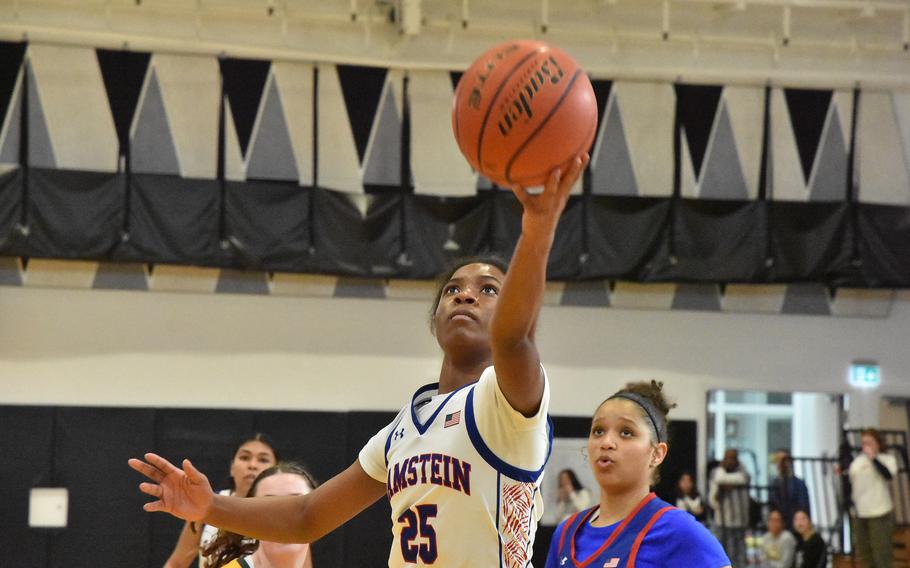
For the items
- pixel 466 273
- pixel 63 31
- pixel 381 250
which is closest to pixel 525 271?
pixel 466 273

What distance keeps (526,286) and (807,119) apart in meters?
13.1

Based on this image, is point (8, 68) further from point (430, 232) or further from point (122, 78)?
point (430, 232)

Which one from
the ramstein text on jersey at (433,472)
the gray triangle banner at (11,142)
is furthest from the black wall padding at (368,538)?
the ramstein text on jersey at (433,472)

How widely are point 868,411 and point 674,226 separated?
3.67 m

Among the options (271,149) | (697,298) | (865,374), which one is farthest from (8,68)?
(865,374)

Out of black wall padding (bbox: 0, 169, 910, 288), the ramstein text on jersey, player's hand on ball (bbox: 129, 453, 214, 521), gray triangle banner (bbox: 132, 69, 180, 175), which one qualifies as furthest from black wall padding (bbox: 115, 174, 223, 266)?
the ramstein text on jersey

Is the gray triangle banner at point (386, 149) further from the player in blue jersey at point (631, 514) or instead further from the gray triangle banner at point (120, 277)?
the player in blue jersey at point (631, 514)

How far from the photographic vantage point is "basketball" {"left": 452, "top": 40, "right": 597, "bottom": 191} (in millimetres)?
2639

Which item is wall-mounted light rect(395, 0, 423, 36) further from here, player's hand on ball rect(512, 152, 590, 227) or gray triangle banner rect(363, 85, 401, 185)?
player's hand on ball rect(512, 152, 590, 227)

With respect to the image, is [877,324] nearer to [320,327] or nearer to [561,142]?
[320,327]

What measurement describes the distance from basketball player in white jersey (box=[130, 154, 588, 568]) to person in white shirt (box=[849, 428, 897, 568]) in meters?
10.8

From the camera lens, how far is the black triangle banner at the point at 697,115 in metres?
14.4

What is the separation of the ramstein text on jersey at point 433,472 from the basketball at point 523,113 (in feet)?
2.32

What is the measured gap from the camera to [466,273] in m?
3.05
